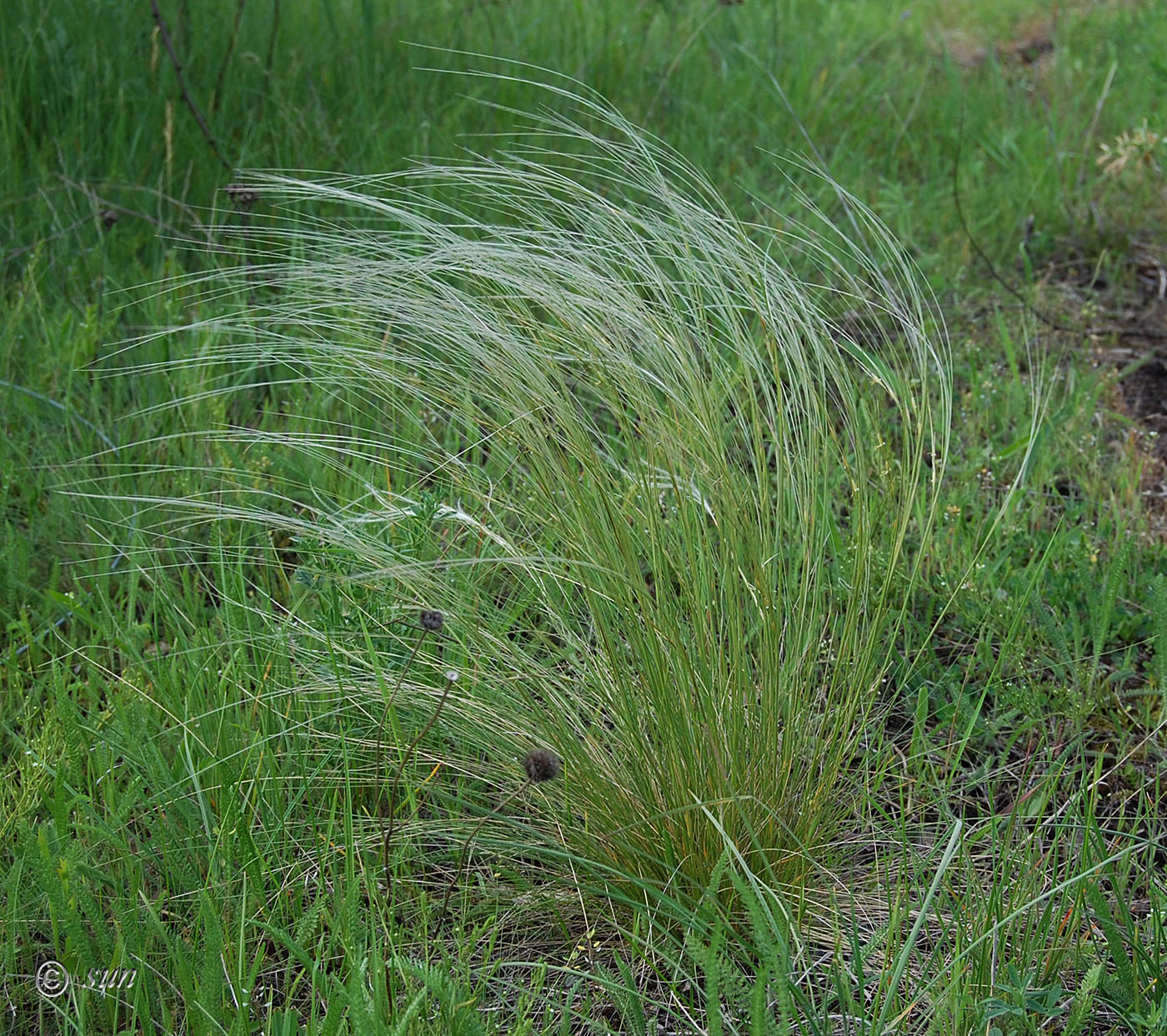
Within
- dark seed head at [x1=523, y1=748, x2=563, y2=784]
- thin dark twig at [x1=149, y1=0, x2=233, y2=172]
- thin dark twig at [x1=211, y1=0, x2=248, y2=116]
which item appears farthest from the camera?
thin dark twig at [x1=211, y1=0, x2=248, y2=116]

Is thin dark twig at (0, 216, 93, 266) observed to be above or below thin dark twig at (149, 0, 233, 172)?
below

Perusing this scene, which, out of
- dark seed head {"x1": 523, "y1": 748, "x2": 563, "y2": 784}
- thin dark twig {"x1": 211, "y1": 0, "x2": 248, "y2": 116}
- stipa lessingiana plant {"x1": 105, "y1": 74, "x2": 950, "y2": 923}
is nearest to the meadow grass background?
stipa lessingiana plant {"x1": 105, "y1": 74, "x2": 950, "y2": 923}

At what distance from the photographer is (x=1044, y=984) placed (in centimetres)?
129

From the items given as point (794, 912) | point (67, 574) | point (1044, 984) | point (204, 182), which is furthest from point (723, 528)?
point (204, 182)

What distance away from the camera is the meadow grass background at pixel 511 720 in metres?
1.29

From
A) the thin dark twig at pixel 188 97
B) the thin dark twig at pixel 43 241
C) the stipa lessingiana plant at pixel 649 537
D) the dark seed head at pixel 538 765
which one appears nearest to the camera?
the dark seed head at pixel 538 765

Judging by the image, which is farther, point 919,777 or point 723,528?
point 919,777

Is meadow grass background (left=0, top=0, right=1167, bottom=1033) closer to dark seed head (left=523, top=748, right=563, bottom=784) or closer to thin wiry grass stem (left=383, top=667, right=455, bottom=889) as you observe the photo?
thin wiry grass stem (left=383, top=667, right=455, bottom=889)

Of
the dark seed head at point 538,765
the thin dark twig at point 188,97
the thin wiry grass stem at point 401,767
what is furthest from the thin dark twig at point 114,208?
the dark seed head at point 538,765

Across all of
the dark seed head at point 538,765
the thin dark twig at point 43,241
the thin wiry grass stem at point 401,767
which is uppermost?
the dark seed head at point 538,765

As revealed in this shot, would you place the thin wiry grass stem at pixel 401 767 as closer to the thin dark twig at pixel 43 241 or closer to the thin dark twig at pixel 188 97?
the thin dark twig at pixel 43 241

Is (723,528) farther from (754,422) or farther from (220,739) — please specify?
(220,739)

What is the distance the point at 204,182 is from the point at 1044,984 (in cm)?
282

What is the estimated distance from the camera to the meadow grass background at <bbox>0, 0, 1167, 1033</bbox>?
1285 millimetres
